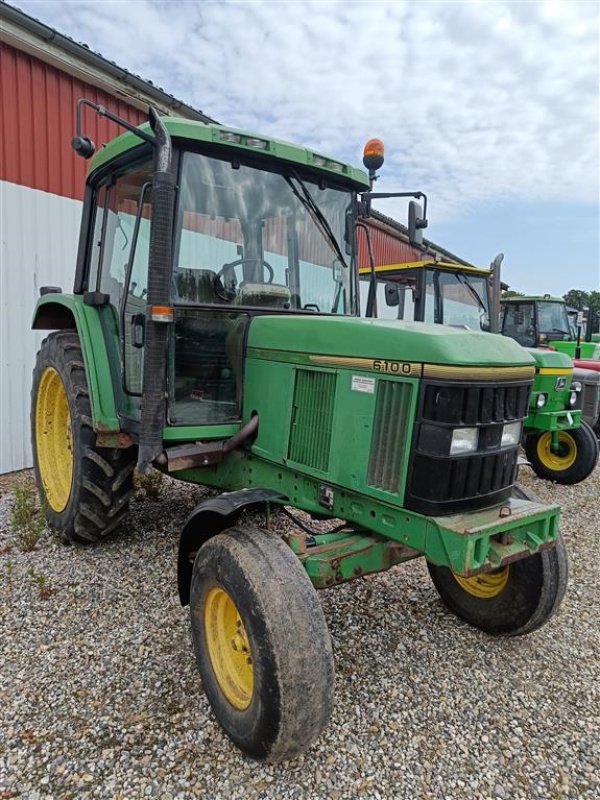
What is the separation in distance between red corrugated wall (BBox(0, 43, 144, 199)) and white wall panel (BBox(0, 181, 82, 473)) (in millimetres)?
166

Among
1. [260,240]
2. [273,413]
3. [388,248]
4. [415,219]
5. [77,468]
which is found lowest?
[77,468]

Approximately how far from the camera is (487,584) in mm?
2961

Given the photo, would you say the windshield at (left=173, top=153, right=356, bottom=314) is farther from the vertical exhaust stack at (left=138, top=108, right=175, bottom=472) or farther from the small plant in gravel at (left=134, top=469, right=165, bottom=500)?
the small plant in gravel at (left=134, top=469, right=165, bottom=500)

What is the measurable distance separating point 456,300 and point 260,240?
4.55 metres

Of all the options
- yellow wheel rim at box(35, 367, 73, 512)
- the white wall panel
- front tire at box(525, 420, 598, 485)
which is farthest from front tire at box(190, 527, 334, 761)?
front tire at box(525, 420, 598, 485)

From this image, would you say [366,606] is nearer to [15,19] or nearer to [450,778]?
[450,778]

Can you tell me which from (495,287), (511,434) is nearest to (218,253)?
(511,434)

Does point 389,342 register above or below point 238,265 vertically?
below

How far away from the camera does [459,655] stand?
2.78 meters

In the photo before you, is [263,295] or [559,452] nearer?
[263,295]

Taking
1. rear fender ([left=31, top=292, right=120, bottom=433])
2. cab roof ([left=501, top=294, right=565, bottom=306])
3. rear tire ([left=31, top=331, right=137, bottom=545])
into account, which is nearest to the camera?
rear fender ([left=31, top=292, right=120, bottom=433])

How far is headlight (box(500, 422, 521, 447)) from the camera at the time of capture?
7.79 feet

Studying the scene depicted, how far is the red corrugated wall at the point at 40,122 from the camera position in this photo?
516 cm

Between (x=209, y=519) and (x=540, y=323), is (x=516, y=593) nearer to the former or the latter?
(x=209, y=519)
